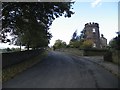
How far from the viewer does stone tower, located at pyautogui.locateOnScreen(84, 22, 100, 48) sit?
88.2 meters

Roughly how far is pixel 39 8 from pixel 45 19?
360 cm

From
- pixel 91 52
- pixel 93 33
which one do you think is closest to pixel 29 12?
pixel 91 52

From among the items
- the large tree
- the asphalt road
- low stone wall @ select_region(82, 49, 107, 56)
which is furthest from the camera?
low stone wall @ select_region(82, 49, 107, 56)

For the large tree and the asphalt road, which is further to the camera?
the large tree

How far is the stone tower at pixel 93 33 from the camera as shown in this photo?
88.2 m

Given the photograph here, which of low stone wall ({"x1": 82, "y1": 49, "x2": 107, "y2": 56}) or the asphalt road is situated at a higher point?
low stone wall ({"x1": 82, "y1": 49, "x2": 107, "y2": 56})

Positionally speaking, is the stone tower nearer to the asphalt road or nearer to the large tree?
the large tree

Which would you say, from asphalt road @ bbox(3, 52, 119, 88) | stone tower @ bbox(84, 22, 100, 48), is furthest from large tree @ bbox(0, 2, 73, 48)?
stone tower @ bbox(84, 22, 100, 48)

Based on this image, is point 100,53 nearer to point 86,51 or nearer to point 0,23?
point 86,51

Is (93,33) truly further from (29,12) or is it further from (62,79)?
(62,79)

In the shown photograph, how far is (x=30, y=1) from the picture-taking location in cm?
2127

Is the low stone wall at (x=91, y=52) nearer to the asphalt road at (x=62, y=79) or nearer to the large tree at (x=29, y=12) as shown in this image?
the large tree at (x=29, y=12)

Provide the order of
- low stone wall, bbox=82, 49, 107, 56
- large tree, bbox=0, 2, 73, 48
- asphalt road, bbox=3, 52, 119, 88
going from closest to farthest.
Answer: asphalt road, bbox=3, 52, 119, 88 < large tree, bbox=0, 2, 73, 48 < low stone wall, bbox=82, 49, 107, 56

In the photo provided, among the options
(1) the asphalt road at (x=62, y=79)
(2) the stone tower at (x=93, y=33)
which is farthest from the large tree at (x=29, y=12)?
(2) the stone tower at (x=93, y=33)
